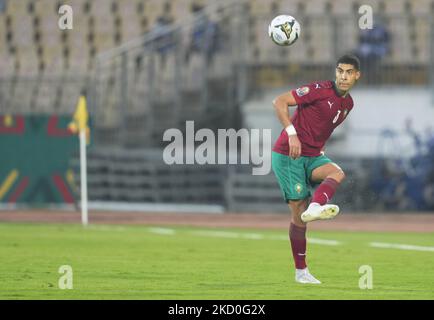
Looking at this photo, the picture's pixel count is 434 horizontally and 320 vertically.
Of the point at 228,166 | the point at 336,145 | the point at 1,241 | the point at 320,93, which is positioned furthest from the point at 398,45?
the point at 320,93

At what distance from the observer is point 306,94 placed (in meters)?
12.8

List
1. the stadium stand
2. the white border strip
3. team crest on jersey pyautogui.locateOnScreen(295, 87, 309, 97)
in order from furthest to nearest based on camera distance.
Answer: the stadium stand < the white border strip < team crest on jersey pyautogui.locateOnScreen(295, 87, 309, 97)

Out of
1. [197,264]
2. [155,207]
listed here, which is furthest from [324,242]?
[155,207]

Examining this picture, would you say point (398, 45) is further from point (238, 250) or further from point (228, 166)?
point (238, 250)

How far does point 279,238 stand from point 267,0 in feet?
38.3

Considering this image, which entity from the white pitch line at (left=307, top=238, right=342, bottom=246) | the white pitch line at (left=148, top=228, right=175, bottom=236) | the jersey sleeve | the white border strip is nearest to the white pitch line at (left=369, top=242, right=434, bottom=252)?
the white pitch line at (left=307, top=238, right=342, bottom=246)

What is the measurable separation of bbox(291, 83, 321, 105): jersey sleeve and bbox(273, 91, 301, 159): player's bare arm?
72mm

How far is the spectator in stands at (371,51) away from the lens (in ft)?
94.1

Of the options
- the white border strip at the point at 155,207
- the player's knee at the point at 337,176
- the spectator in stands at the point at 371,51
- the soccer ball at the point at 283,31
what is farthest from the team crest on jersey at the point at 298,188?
the spectator in stands at the point at 371,51

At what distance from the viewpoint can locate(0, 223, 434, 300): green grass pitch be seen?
11.9m

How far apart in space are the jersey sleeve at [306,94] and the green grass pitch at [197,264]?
188 cm

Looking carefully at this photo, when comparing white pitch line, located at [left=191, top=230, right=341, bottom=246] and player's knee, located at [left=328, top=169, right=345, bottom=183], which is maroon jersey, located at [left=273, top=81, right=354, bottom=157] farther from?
white pitch line, located at [left=191, top=230, right=341, bottom=246]

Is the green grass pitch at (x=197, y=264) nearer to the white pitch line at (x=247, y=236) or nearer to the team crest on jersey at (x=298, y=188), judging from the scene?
the white pitch line at (x=247, y=236)

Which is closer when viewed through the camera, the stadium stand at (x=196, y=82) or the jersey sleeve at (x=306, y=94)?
the jersey sleeve at (x=306, y=94)
